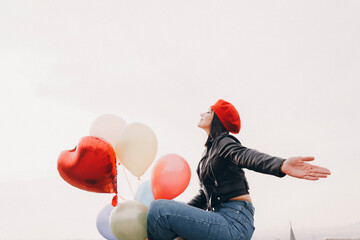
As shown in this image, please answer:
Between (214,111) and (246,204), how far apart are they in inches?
35.6

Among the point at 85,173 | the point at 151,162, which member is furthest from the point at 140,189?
the point at 85,173

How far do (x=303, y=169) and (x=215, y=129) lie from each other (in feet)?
3.57

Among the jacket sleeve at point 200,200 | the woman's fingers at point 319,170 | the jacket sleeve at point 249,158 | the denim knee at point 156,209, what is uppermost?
the woman's fingers at point 319,170

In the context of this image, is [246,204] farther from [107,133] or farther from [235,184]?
[107,133]

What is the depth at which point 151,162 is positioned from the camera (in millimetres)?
3312

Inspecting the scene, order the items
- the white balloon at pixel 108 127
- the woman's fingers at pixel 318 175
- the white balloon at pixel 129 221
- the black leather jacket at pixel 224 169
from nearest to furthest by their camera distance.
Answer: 1. the woman's fingers at pixel 318 175
2. the black leather jacket at pixel 224 169
3. the white balloon at pixel 129 221
4. the white balloon at pixel 108 127

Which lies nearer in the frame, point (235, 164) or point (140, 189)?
point (235, 164)

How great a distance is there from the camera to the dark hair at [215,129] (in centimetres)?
295

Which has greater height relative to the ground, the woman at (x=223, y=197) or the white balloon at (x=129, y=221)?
the woman at (x=223, y=197)

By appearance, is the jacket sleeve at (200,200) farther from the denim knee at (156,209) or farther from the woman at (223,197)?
the denim knee at (156,209)

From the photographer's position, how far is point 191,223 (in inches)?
87.5

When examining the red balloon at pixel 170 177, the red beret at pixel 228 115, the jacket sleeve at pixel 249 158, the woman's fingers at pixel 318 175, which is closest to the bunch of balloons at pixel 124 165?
the red balloon at pixel 170 177

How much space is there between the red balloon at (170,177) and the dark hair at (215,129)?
0.37 metres

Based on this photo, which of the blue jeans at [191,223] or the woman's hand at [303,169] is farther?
the blue jeans at [191,223]
